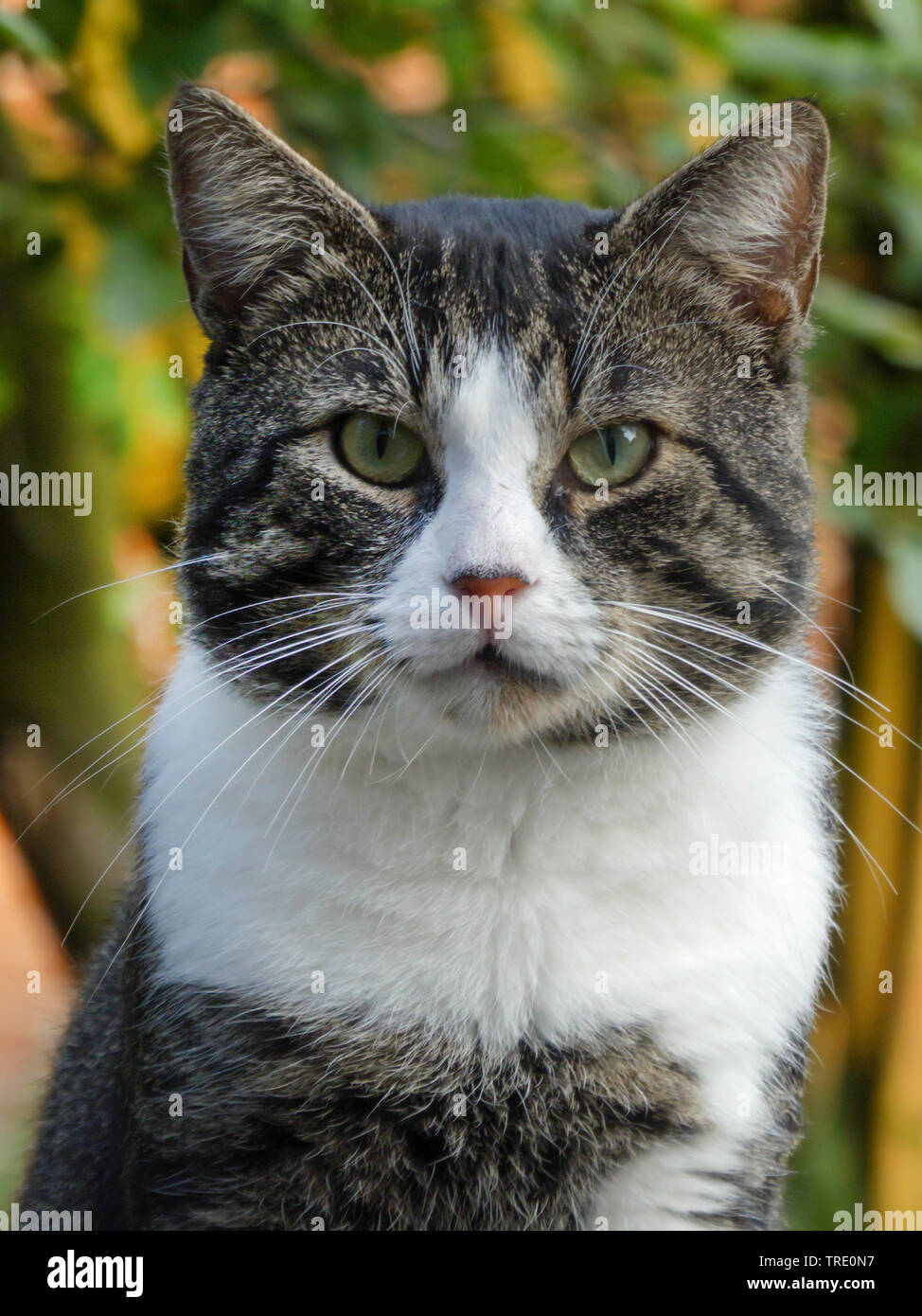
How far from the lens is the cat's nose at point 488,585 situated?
6.00 feet

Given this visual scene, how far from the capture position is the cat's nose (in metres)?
1.83

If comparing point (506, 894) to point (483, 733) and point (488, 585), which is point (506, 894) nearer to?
point (483, 733)

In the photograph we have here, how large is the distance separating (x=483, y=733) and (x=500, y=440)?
41 cm

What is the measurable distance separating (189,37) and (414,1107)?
1.89 m
